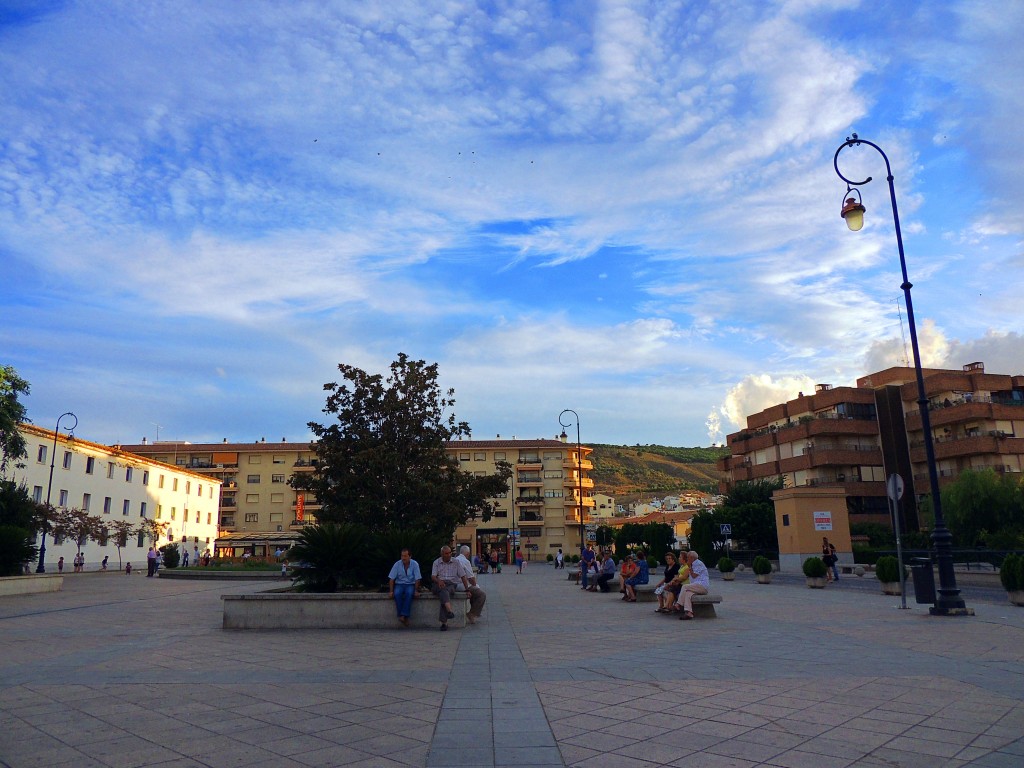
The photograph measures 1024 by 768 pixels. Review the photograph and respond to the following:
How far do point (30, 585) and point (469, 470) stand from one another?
6172 centimetres

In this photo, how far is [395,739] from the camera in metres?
5.00

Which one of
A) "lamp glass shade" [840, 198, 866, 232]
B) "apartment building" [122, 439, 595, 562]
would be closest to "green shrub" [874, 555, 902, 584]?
"lamp glass shade" [840, 198, 866, 232]

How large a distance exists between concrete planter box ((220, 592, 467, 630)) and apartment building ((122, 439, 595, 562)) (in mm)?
71578

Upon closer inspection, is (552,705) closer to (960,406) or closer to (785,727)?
(785,727)

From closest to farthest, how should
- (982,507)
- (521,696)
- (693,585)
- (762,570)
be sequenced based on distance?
(521,696), (693,585), (762,570), (982,507)

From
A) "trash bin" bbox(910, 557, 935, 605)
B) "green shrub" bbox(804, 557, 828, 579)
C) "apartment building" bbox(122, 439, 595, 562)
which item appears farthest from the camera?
"apartment building" bbox(122, 439, 595, 562)

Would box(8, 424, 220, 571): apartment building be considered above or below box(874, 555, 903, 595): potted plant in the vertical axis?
above

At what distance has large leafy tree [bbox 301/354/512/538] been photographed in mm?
21062

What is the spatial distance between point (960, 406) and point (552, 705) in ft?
196

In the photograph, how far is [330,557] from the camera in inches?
520

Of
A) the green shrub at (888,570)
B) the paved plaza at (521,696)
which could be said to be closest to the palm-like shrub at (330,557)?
the paved plaza at (521,696)

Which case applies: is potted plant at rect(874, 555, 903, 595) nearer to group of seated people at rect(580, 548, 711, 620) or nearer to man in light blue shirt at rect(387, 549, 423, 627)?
group of seated people at rect(580, 548, 711, 620)

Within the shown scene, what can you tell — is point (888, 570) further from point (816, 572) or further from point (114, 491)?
point (114, 491)

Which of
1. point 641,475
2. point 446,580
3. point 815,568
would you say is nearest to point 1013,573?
point 815,568
